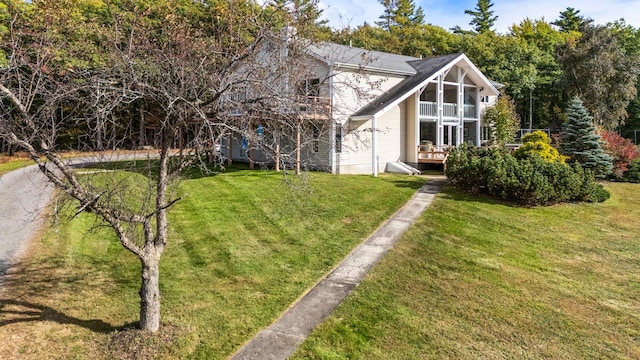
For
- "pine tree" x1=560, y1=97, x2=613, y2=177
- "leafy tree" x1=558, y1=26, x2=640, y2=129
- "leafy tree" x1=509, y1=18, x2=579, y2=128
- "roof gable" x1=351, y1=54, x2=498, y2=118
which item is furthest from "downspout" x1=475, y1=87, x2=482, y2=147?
"leafy tree" x1=558, y1=26, x2=640, y2=129

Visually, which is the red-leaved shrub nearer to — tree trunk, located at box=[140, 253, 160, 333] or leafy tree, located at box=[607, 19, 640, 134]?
leafy tree, located at box=[607, 19, 640, 134]

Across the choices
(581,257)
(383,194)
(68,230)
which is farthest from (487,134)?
(68,230)

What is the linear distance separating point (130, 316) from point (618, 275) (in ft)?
32.3

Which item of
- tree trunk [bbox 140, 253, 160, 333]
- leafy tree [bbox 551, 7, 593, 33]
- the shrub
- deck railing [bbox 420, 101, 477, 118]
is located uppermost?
leafy tree [bbox 551, 7, 593, 33]

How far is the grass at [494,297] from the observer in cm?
637

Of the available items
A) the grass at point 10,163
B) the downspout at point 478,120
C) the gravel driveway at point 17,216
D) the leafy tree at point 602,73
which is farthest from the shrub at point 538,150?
the grass at point 10,163

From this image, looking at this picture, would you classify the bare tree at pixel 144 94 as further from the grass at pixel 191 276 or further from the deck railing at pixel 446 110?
the deck railing at pixel 446 110

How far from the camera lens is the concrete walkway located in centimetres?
616

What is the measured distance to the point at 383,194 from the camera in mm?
15789

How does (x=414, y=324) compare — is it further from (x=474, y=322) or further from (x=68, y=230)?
(x=68, y=230)

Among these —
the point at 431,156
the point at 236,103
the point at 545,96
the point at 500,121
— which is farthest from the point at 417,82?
the point at 545,96

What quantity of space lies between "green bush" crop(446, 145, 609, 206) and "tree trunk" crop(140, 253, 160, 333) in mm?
12120

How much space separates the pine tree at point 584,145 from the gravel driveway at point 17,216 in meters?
21.0

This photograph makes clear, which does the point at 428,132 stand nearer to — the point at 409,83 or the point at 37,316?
the point at 409,83
